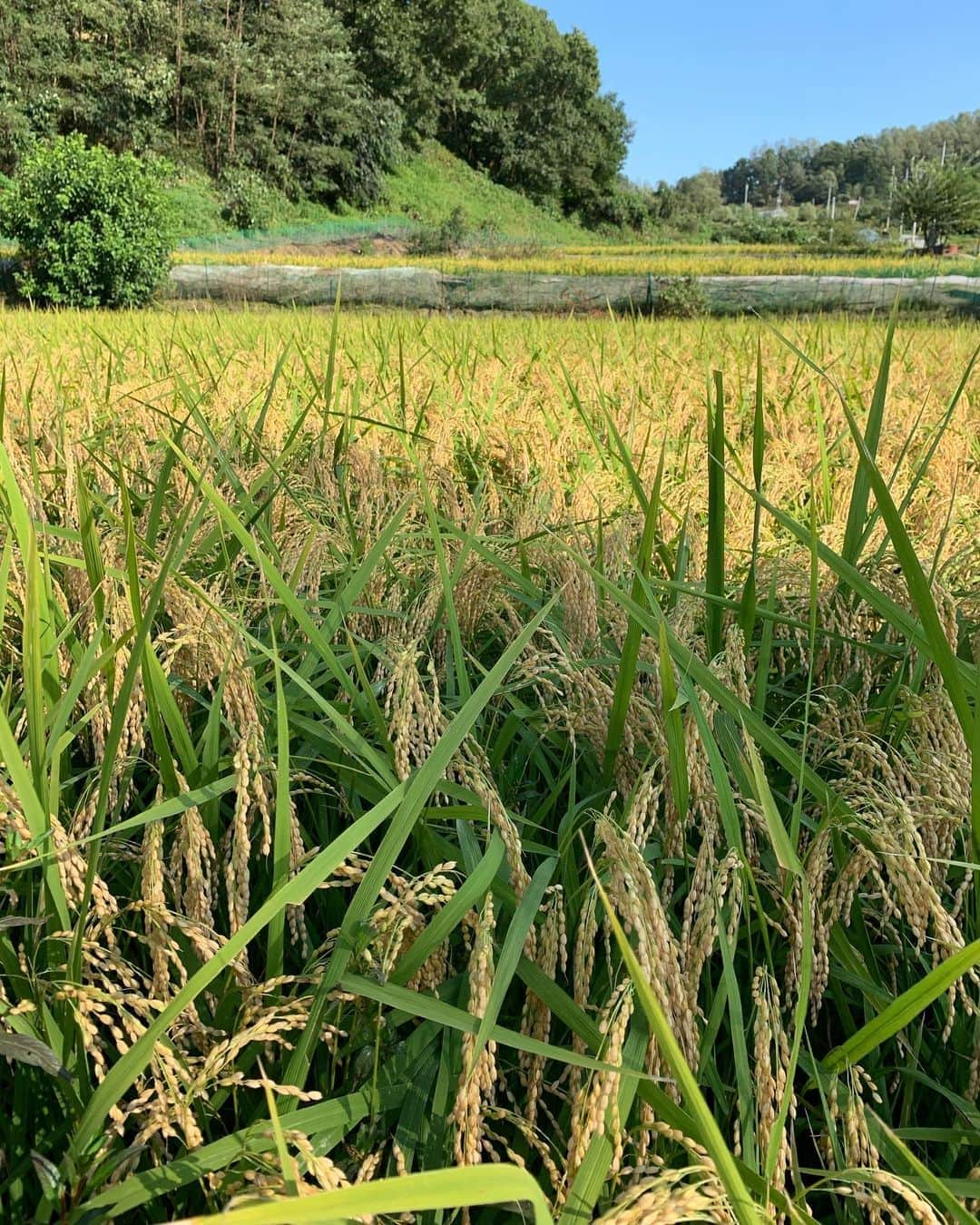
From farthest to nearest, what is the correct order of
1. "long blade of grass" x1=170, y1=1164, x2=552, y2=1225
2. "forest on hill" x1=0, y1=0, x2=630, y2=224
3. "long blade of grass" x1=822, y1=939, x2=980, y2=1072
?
"forest on hill" x1=0, y1=0, x2=630, y2=224 → "long blade of grass" x1=822, y1=939, x2=980, y2=1072 → "long blade of grass" x1=170, y1=1164, x2=552, y2=1225

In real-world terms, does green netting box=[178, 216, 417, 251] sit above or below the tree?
below

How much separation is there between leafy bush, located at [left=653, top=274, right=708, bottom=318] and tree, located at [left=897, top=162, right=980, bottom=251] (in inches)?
982

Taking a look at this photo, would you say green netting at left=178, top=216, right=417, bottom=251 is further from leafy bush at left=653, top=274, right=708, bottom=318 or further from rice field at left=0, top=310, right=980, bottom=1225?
rice field at left=0, top=310, right=980, bottom=1225

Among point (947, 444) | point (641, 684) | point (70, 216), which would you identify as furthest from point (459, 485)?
point (70, 216)

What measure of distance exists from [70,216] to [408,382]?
9.79 meters

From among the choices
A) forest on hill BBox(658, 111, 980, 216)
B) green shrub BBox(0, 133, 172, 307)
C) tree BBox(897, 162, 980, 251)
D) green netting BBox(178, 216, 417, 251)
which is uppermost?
forest on hill BBox(658, 111, 980, 216)

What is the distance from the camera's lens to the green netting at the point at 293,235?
65.3ft

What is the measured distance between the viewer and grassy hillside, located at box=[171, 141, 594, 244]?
2548 cm

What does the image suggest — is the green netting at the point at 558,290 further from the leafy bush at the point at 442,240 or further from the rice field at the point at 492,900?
the leafy bush at the point at 442,240

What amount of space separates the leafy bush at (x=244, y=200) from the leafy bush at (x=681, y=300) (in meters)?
21.3

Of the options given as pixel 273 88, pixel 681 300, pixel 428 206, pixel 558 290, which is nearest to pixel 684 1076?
pixel 681 300

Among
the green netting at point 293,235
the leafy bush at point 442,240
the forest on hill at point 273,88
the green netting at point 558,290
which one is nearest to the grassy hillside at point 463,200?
the forest on hill at point 273,88

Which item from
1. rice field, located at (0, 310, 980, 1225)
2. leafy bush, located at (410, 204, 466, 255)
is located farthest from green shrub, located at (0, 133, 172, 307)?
leafy bush, located at (410, 204, 466, 255)

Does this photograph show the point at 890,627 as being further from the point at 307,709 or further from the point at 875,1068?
the point at 307,709
